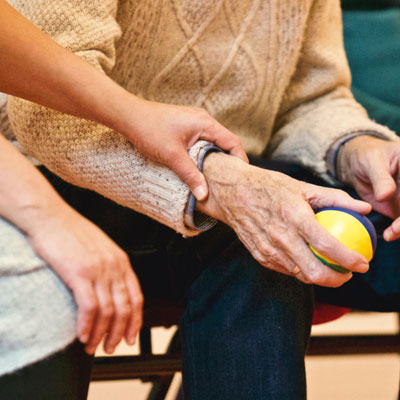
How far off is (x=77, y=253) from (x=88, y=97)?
0.86 ft

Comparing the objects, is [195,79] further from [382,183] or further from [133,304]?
[133,304]

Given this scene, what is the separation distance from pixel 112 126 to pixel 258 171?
0.21m

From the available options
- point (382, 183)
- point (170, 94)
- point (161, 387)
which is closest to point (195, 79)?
point (170, 94)

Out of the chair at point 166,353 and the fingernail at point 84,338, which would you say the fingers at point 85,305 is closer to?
the fingernail at point 84,338

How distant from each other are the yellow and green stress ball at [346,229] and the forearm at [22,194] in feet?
0.99

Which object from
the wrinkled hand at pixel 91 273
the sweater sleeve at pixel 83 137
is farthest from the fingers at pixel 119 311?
the sweater sleeve at pixel 83 137

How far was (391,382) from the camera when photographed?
5.08 ft

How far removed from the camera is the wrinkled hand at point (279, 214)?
598 millimetres

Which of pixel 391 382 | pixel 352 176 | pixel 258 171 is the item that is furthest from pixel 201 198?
pixel 391 382

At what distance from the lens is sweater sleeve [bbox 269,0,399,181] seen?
100 centimetres

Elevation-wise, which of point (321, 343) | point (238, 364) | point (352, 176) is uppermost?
point (352, 176)

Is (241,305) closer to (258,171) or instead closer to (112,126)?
(258,171)

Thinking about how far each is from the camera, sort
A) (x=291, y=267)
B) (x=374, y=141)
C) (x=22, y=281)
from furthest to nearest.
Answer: (x=374, y=141)
(x=291, y=267)
(x=22, y=281)

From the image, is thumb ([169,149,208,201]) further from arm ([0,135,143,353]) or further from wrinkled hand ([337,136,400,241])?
wrinkled hand ([337,136,400,241])
